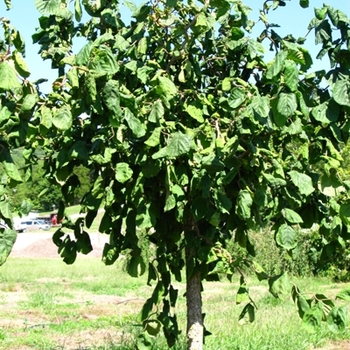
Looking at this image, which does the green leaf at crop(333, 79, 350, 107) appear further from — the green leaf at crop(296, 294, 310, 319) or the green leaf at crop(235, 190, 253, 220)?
the green leaf at crop(296, 294, 310, 319)

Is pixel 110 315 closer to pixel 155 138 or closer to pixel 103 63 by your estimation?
pixel 155 138

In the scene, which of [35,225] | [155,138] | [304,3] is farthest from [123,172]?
[35,225]

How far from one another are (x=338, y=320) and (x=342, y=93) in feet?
2.66

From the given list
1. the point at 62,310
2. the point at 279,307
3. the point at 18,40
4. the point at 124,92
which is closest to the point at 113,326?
the point at 62,310

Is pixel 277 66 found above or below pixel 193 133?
above

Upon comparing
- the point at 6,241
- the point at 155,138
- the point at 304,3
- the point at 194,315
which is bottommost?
the point at 194,315

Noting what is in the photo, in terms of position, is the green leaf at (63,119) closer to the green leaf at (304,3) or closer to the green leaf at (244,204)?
the green leaf at (244,204)

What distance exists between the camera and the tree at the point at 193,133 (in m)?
1.99

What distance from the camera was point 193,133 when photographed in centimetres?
229

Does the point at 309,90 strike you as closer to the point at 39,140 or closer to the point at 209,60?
the point at 209,60

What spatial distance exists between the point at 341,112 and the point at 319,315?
79 centimetres

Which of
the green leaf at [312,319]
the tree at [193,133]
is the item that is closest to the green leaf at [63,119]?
the tree at [193,133]

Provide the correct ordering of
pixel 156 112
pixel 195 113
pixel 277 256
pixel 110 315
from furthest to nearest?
pixel 277 256, pixel 110 315, pixel 195 113, pixel 156 112

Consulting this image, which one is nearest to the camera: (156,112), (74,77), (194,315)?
(74,77)
